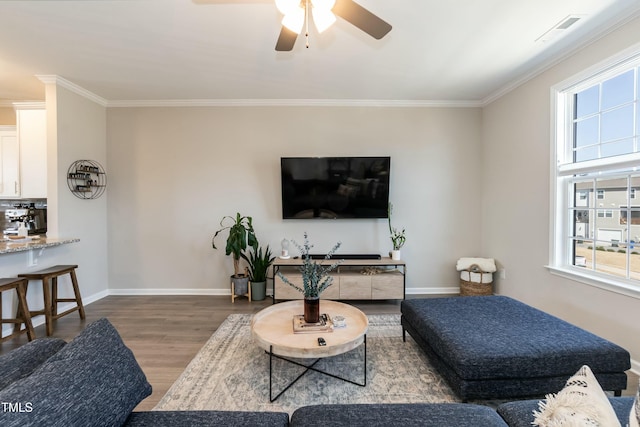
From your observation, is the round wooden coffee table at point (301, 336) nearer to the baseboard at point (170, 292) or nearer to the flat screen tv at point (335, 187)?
the flat screen tv at point (335, 187)

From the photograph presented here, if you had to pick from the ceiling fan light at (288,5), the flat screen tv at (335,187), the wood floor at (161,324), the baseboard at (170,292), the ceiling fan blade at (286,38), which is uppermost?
the ceiling fan blade at (286,38)

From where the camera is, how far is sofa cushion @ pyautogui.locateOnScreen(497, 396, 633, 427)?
1.13 m

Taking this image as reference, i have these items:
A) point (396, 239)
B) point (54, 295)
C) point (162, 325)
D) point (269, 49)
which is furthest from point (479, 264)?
point (54, 295)

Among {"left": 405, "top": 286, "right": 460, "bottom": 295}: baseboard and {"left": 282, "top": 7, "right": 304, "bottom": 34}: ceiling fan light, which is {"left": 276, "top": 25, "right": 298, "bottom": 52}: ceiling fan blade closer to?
{"left": 282, "top": 7, "right": 304, "bottom": 34}: ceiling fan light

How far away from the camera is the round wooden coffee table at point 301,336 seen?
72.6 inches

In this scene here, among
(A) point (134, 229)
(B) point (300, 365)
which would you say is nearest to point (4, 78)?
(A) point (134, 229)

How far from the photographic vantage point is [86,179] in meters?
3.75

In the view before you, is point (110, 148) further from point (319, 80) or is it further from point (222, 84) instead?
point (319, 80)

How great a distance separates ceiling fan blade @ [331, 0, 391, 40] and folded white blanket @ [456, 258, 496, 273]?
313 cm

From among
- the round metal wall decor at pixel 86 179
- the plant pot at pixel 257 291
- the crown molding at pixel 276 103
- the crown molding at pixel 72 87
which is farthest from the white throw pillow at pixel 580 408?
the crown molding at pixel 72 87

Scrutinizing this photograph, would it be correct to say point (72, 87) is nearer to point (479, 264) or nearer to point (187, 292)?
point (187, 292)

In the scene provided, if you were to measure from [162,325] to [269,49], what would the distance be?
3056 mm

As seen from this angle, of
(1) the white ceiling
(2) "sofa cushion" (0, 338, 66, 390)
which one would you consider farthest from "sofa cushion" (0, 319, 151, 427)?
(1) the white ceiling

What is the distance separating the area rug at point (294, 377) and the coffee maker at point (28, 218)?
3.40 meters
